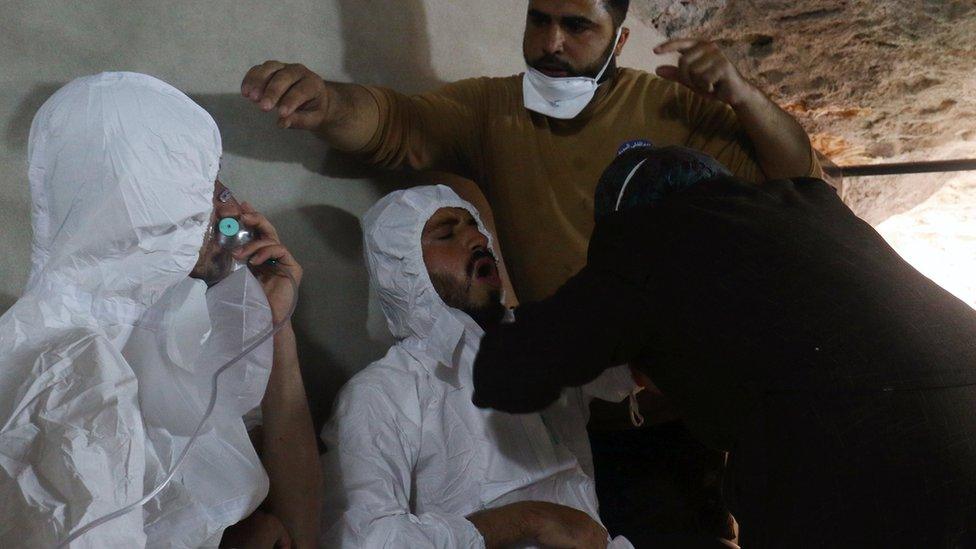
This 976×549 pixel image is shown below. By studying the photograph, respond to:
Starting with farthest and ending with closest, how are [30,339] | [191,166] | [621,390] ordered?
1. [621,390]
2. [191,166]
3. [30,339]

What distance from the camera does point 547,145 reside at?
1.84 meters

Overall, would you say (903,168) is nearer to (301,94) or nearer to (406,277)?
(406,277)

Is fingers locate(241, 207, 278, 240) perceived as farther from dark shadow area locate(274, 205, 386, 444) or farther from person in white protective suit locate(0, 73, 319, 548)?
dark shadow area locate(274, 205, 386, 444)

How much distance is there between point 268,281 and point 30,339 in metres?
0.42

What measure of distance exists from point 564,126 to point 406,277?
468mm

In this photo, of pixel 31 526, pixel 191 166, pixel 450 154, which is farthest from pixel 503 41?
pixel 31 526

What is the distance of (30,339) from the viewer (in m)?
0.98

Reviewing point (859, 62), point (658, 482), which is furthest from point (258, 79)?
point (859, 62)

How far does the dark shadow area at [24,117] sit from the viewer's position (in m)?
1.24

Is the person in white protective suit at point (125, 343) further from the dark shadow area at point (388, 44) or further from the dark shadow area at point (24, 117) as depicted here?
the dark shadow area at point (388, 44)

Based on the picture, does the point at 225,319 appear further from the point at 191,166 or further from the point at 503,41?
the point at 503,41

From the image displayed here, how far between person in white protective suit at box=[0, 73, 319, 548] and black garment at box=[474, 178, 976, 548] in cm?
38

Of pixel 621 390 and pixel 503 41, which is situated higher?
pixel 503 41

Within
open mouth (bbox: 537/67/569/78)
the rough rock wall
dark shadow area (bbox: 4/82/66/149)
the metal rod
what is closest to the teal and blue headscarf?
open mouth (bbox: 537/67/569/78)
